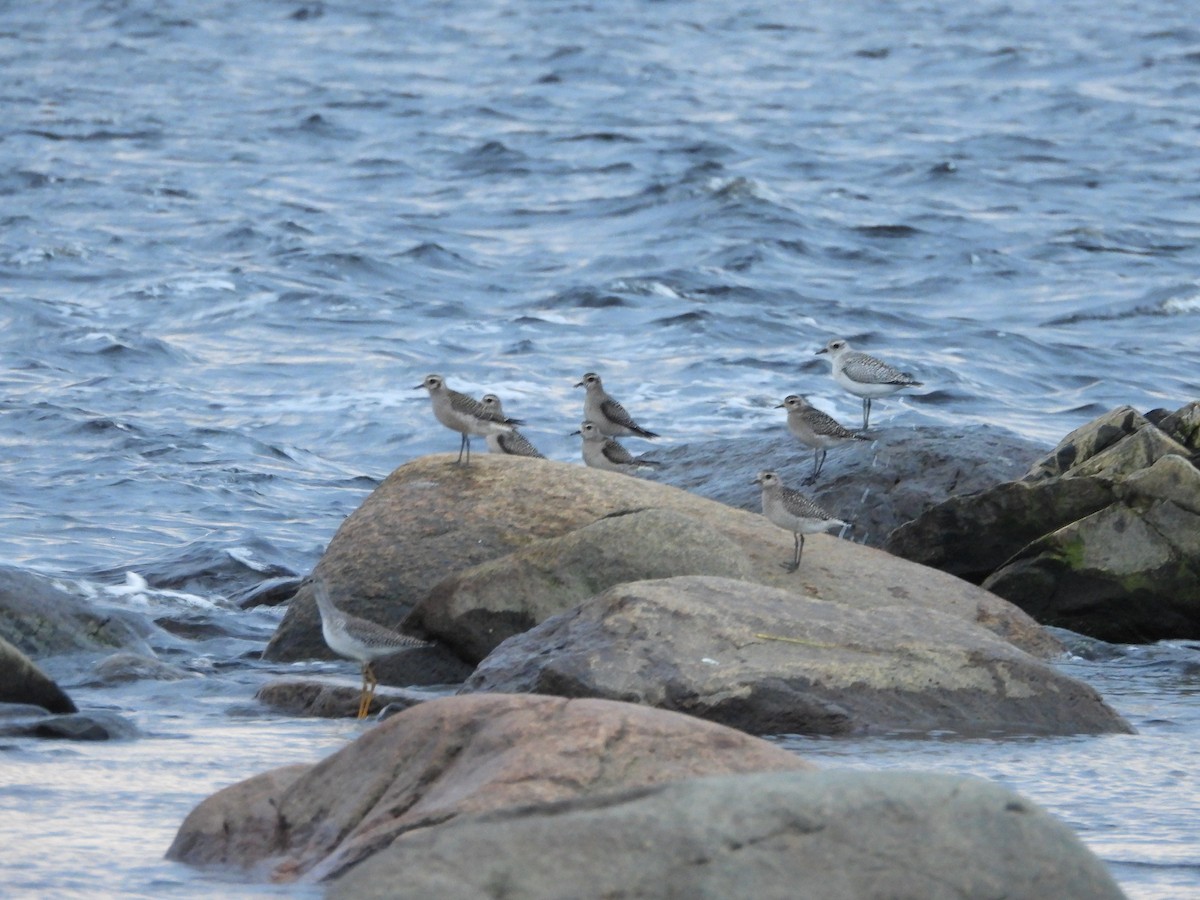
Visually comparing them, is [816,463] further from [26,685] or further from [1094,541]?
[26,685]

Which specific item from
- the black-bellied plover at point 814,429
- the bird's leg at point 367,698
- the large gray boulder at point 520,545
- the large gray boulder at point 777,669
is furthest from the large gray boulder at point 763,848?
A: the black-bellied plover at point 814,429

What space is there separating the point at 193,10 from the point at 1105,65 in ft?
60.7

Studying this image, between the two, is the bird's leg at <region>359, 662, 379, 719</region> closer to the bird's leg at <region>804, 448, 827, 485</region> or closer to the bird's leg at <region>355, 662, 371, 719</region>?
the bird's leg at <region>355, 662, 371, 719</region>

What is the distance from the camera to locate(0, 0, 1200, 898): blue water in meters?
13.3

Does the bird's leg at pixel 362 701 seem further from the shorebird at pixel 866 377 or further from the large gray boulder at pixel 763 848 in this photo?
the shorebird at pixel 866 377

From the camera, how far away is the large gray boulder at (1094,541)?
1120cm

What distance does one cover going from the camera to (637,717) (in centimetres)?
601

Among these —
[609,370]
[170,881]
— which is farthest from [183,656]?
[609,370]

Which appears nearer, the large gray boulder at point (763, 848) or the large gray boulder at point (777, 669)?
the large gray boulder at point (763, 848)

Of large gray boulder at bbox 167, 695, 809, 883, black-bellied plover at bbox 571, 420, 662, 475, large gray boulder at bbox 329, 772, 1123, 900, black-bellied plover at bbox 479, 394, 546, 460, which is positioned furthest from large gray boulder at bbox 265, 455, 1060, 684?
large gray boulder at bbox 329, 772, 1123, 900

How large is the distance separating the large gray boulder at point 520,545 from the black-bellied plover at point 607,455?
2252mm

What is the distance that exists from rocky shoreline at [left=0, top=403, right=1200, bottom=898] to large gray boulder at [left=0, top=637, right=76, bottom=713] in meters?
0.01

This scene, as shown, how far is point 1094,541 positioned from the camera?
36.9 feet

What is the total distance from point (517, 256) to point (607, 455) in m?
11.4
